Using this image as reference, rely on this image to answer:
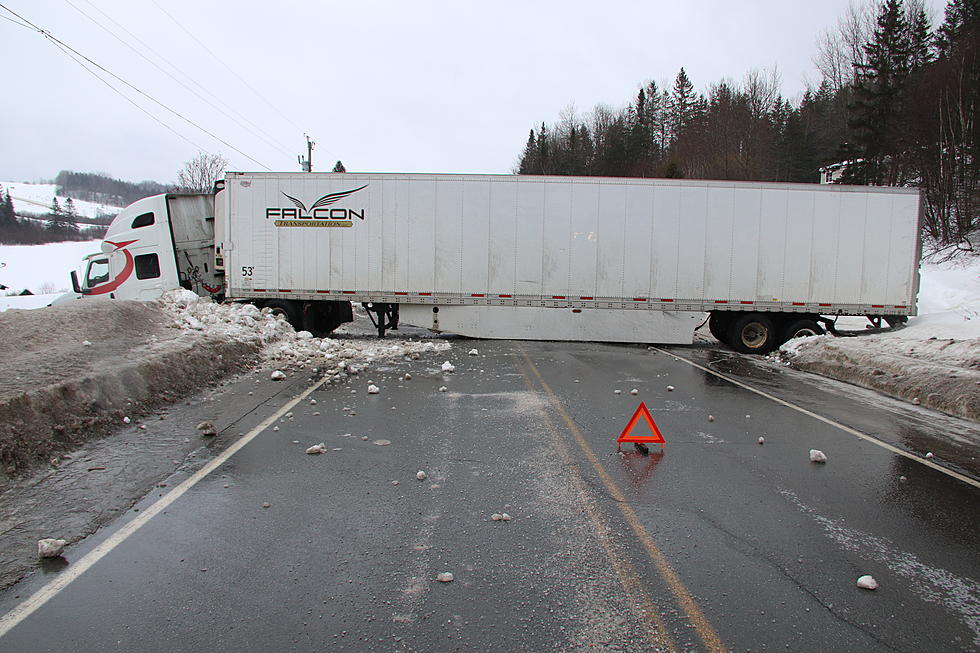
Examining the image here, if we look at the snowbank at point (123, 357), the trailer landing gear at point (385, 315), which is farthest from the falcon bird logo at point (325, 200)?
the snowbank at point (123, 357)

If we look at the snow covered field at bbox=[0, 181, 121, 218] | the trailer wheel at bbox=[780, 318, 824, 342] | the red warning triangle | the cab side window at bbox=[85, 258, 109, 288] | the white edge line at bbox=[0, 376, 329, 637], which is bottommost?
the white edge line at bbox=[0, 376, 329, 637]

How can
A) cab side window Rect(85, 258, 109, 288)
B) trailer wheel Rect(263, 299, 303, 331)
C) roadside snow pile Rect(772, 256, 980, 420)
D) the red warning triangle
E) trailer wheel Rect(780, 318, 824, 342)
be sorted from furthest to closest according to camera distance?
cab side window Rect(85, 258, 109, 288) → trailer wheel Rect(263, 299, 303, 331) → trailer wheel Rect(780, 318, 824, 342) → roadside snow pile Rect(772, 256, 980, 420) → the red warning triangle

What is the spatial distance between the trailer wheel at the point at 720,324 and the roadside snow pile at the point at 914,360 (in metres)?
1.55

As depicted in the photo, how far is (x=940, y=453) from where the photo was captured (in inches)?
258

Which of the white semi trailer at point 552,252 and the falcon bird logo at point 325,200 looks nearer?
the white semi trailer at point 552,252

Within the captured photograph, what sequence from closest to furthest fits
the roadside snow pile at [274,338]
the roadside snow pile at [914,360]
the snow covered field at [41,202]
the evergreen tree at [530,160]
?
1. the roadside snow pile at [914,360]
2. the roadside snow pile at [274,338]
3. the evergreen tree at [530,160]
4. the snow covered field at [41,202]

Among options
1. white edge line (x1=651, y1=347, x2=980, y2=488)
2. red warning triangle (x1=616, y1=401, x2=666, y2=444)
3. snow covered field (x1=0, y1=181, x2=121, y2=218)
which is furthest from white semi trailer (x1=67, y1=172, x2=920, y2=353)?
snow covered field (x1=0, y1=181, x2=121, y2=218)

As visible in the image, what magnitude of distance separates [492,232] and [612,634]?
42.2 ft

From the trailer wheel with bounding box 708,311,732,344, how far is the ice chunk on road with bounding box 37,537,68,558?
15157 mm

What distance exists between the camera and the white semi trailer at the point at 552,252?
48.1 feet

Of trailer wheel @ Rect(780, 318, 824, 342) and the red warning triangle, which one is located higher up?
trailer wheel @ Rect(780, 318, 824, 342)

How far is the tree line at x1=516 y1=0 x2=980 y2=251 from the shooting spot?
27359mm

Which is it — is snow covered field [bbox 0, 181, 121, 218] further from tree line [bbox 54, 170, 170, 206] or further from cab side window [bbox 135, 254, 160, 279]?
cab side window [bbox 135, 254, 160, 279]

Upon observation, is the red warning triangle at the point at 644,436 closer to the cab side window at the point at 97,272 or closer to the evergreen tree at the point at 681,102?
the cab side window at the point at 97,272
